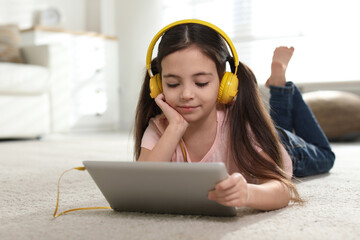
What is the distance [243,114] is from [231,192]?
325 mm

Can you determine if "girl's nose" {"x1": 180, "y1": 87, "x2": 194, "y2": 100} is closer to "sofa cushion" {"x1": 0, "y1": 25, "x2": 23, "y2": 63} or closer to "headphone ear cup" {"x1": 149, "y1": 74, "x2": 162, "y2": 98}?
"headphone ear cup" {"x1": 149, "y1": 74, "x2": 162, "y2": 98}

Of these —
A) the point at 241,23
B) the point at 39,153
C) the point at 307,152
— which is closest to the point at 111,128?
the point at 241,23

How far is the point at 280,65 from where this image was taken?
51.7 inches

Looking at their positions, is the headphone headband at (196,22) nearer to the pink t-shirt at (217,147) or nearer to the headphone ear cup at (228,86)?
the headphone ear cup at (228,86)

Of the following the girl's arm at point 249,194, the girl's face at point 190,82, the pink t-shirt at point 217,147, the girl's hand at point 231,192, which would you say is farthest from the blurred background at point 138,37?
the girl's hand at point 231,192

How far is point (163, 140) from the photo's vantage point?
2.99 ft

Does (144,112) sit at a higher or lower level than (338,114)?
higher

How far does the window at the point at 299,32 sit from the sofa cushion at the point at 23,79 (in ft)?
5.47

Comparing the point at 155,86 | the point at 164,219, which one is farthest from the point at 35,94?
the point at 164,219

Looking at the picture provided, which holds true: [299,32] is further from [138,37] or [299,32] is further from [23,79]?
[23,79]

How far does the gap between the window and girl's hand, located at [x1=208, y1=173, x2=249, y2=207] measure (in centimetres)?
280

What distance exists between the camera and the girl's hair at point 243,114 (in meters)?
0.90

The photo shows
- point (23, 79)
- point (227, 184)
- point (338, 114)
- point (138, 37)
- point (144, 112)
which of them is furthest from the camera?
point (138, 37)

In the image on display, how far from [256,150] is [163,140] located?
0.21 metres
